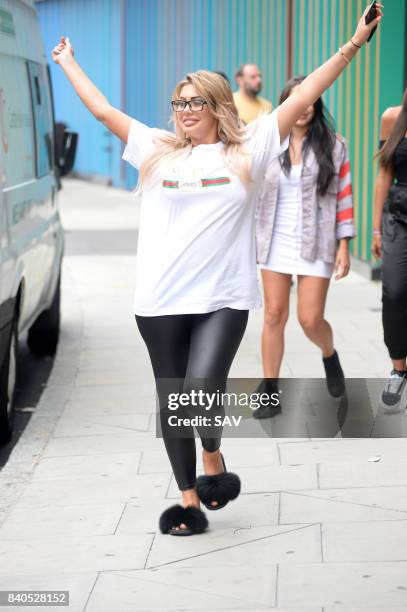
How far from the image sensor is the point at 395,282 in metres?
6.92

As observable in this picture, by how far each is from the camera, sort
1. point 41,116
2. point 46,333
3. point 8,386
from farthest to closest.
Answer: point 46,333
point 41,116
point 8,386

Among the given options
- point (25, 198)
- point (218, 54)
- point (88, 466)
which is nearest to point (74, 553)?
point (88, 466)

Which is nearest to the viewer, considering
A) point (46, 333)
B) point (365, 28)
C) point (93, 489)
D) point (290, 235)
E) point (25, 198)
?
point (365, 28)

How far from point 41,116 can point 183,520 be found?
14.8ft

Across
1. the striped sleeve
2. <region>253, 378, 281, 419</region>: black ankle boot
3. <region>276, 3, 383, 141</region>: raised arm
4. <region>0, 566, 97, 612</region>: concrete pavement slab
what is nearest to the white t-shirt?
<region>276, 3, 383, 141</region>: raised arm

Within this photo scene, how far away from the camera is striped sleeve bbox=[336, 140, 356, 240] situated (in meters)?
6.92

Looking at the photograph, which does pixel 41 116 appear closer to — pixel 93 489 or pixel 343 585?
pixel 93 489

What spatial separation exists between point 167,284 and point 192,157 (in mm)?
480

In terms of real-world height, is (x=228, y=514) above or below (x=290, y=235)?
below

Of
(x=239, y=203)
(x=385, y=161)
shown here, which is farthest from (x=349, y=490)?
(x=385, y=161)

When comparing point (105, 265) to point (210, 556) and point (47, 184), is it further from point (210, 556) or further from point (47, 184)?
point (210, 556)

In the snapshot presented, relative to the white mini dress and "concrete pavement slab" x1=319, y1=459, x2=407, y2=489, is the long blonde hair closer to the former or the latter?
"concrete pavement slab" x1=319, y1=459, x2=407, y2=489

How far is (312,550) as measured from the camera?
4848 millimetres

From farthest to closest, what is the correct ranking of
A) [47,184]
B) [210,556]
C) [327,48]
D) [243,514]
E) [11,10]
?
[327,48]
[47,184]
[11,10]
[243,514]
[210,556]
